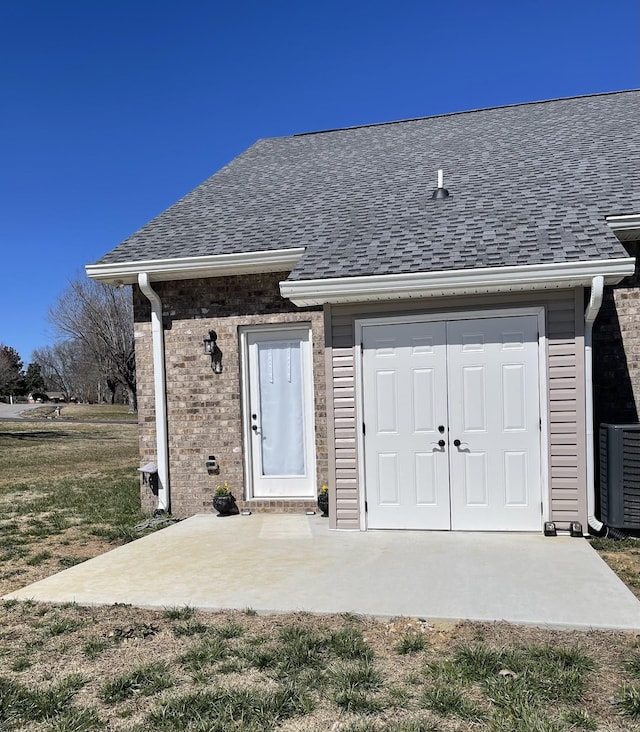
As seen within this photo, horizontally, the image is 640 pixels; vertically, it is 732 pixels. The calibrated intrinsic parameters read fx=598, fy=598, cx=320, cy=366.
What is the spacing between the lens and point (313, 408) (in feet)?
26.2

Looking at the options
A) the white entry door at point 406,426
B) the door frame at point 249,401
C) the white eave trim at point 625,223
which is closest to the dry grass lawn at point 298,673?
the white entry door at point 406,426

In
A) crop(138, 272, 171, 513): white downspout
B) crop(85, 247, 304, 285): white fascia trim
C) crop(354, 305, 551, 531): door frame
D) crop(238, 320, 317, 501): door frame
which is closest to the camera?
crop(354, 305, 551, 531): door frame

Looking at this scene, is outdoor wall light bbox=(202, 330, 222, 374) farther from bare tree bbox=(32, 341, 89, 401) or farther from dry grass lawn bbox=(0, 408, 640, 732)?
bare tree bbox=(32, 341, 89, 401)

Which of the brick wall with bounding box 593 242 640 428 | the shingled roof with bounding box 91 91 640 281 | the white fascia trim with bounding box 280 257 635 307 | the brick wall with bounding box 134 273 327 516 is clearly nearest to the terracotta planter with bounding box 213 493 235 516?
the brick wall with bounding box 134 273 327 516

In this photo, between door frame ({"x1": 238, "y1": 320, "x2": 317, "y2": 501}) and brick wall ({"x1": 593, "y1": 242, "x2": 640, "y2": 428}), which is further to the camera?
door frame ({"x1": 238, "y1": 320, "x2": 317, "y2": 501})

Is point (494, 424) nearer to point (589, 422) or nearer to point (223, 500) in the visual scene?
point (589, 422)

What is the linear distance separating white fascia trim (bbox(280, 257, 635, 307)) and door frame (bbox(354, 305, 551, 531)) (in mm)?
267

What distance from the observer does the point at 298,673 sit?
3475mm

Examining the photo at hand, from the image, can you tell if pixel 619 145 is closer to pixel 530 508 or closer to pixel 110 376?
pixel 530 508

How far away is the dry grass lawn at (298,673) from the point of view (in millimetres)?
2990

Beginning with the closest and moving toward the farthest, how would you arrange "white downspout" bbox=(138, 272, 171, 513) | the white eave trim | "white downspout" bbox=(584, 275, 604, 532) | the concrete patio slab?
the concrete patio slab → "white downspout" bbox=(584, 275, 604, 532) → the white eave trim → "white downspout" bbox=(138, 272, 171, 513)

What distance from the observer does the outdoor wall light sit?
26.3 ft

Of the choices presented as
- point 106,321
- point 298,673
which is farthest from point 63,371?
point 298,673

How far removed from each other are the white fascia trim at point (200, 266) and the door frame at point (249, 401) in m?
0.77
